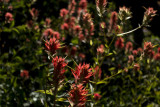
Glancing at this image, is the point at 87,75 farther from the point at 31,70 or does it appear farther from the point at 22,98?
the point at 31,70

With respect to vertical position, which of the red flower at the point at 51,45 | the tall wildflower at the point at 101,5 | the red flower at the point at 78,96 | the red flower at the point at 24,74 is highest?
the tall wildflower at the point at 101,5

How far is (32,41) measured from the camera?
2.58 m

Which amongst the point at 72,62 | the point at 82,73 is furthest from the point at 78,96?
the point at 72,62

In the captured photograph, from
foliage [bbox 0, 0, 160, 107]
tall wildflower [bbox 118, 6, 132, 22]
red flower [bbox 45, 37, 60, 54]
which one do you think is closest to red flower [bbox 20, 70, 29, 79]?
foliage [bbox 0, 0, 160, 107]

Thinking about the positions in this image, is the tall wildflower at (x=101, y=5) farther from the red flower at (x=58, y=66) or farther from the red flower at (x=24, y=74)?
the red flower at (x=24, y=74)

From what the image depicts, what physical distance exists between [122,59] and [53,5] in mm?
2281

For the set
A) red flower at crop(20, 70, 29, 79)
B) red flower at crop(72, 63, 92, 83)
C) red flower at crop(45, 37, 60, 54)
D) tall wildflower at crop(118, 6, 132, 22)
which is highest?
tall wildflower at crop(118, 6, 132, 22)

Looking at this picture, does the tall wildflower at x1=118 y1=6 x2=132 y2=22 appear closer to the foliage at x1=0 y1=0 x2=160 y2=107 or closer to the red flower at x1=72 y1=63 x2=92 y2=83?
the foliage at x1=0 y1=0 x2=160 y2=107

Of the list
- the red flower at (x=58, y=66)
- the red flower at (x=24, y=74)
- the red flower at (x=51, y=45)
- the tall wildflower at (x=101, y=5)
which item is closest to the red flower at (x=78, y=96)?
the red flower at (x=58, y=66)

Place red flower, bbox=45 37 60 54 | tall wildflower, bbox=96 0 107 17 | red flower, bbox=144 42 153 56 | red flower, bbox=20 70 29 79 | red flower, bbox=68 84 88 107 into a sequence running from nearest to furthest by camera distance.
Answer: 1. red flower, bbox=68 84 88 107
2. red flower, bbox=45 37 60 54
3. tall wildflower, bbox=96 0 107 17
4. red flower, bbox=144 42 153 56
5. red flower, bbox=20 70 29 79

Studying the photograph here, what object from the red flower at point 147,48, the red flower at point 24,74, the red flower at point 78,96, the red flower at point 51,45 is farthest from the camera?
the red flower at point 24,74

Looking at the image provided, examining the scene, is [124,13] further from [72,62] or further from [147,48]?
[72,62]

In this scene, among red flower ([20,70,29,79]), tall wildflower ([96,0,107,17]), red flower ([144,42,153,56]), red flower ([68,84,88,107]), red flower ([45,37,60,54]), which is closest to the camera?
red flower ([68,84,88,107])

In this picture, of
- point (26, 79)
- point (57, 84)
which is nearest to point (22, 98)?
point (26, 79)
